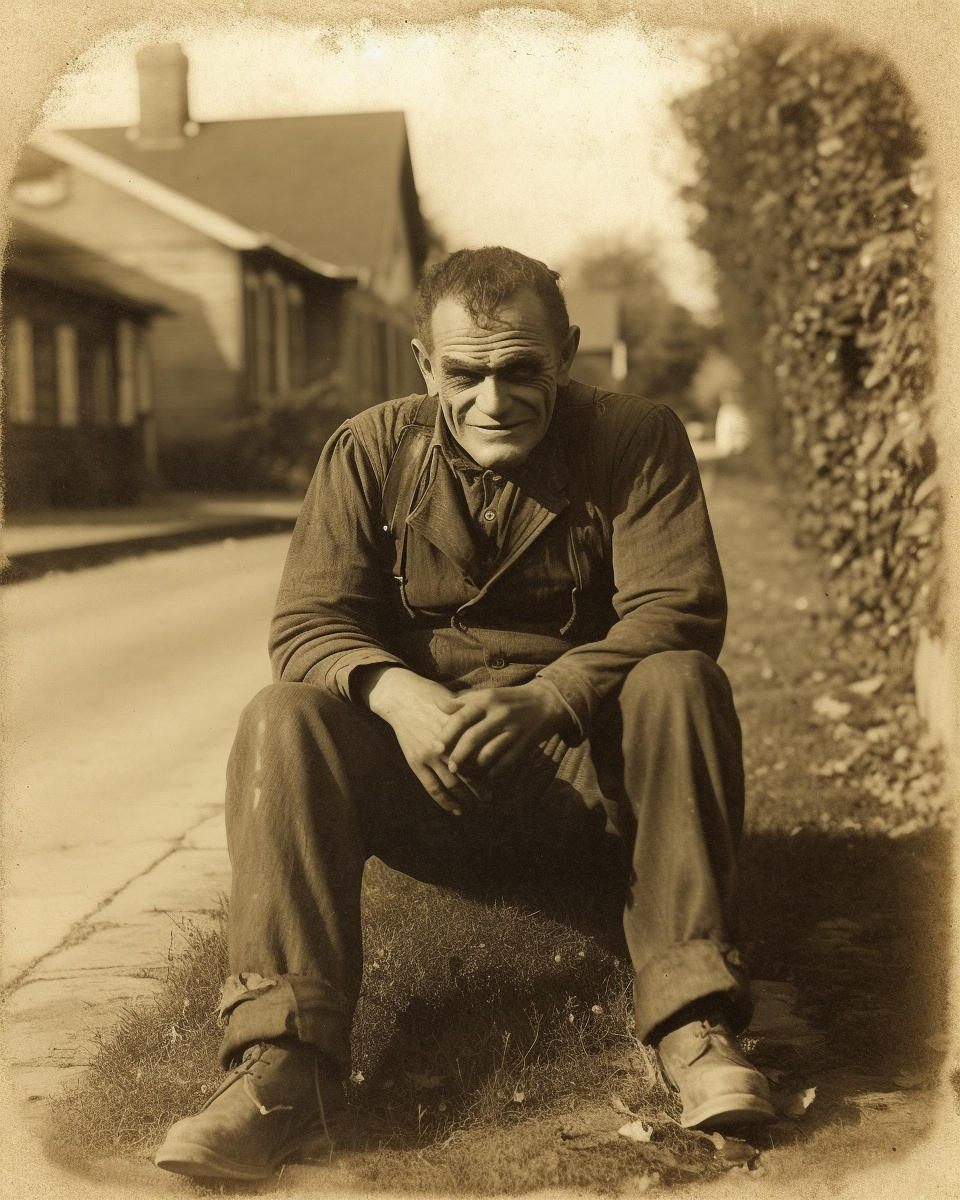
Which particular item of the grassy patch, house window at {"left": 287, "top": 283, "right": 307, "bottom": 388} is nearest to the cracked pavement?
the grassy patch

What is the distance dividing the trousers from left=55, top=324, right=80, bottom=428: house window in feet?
67.8

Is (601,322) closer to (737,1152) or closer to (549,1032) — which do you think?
(549,1032)

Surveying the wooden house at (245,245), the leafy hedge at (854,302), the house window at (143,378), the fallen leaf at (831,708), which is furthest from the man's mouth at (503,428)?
the house window at (143,378)

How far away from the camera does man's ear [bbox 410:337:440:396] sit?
3.02 metres

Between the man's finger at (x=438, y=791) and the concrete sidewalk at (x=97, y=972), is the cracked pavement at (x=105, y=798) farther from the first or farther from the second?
the man's finger at (x=438, y=791)

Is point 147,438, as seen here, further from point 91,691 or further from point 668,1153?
point 668,1153

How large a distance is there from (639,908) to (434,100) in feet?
6.76

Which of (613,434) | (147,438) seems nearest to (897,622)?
(613,434)

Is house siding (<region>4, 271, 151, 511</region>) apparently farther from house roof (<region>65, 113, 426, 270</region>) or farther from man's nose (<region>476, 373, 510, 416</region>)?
man's nose (<region>476, 373, 510, 416</region>)

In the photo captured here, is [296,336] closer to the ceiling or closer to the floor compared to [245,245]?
closer to the floor

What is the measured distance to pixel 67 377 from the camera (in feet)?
75.2

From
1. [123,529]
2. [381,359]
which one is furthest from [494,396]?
[381,359]

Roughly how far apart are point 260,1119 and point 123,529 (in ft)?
50.1

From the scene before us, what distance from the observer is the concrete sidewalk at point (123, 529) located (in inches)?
554
